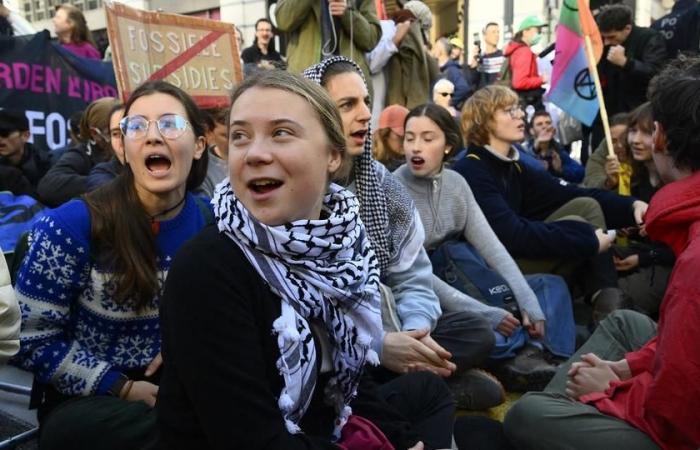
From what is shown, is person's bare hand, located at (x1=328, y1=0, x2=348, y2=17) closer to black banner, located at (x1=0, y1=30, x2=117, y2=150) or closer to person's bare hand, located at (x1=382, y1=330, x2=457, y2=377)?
black banner, located at (x1=0, y1=30, x2=117, y2=150)

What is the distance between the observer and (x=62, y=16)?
7539 mm

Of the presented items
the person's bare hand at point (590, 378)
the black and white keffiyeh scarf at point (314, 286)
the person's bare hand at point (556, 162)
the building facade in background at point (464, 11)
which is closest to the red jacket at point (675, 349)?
the person's bare hand at point (590, 378)

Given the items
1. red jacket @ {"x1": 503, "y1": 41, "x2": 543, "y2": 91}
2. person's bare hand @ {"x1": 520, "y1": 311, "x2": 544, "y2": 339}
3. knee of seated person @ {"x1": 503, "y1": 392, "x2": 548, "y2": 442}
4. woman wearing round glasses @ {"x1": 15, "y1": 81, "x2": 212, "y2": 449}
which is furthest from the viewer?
red jacket @ {"x1": 503, "y1": 41, "x2": 543, "y2": 91}

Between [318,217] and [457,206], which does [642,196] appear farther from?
[318,217]

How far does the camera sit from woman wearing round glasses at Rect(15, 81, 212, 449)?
2.19 meters

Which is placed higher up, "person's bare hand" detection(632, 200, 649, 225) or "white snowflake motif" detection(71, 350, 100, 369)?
"white snowflake motif" detection(71, 350, 100, 369)

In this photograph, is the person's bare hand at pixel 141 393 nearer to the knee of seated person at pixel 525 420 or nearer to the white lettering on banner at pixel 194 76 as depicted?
the knee of seated person at pixel 525 420

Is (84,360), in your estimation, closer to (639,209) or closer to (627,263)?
(627,263)

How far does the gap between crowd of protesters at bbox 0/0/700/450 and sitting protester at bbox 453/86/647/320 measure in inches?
0.5

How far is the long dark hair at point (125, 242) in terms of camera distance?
2303 mm

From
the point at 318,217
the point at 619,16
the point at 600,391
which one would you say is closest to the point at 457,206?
the point at 600,391

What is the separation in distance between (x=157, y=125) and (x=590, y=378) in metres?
1.83

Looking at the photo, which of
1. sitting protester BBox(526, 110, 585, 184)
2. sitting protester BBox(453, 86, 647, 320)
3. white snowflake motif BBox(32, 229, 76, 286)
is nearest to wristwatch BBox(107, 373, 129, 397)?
white snowflake motif BBox(32, 229, 76, 286)

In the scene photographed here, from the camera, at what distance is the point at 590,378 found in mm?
2586
